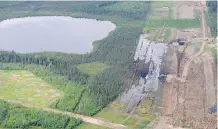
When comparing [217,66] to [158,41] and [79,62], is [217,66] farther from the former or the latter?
[79,62]

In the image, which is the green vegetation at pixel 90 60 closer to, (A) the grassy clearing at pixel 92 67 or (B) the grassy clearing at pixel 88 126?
(A) the grassy clearing at pixel 92 67

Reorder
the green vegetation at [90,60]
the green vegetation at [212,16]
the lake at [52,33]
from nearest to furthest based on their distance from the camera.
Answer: the green vegetation at [90,60]
the lake at [52,33]
the green vegetation at [212,16]

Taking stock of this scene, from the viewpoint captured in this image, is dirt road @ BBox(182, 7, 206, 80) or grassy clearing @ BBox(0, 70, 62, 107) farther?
dirt road @ BBox(182, 7, 206, 80)

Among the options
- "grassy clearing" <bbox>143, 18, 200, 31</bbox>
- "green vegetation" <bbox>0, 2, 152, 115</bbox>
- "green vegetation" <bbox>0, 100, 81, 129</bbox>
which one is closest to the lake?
"green vegetation" <bbox>0, 2, 152, 115</bbox>

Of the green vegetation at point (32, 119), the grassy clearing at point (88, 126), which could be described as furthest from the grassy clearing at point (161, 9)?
the green vegetation at point (32, 119)

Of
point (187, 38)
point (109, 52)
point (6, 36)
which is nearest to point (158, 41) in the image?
point (187, 38)

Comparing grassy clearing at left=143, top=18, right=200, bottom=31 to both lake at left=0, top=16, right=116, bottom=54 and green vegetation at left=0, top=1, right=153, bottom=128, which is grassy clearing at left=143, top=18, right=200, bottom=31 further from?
lake at left=0, top=16, right=116, bottom=54
